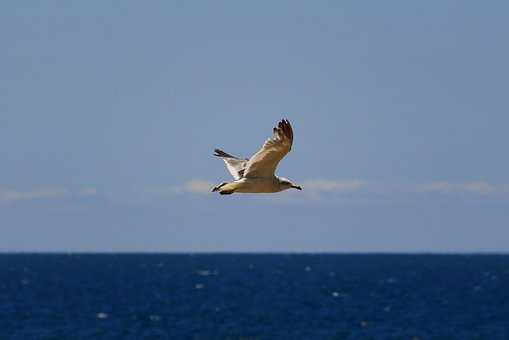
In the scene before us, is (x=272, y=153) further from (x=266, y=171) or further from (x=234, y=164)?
(x=234, y=164)

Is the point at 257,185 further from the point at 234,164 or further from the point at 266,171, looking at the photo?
the point at 234,164

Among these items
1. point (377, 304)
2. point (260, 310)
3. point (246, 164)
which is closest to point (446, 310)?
point (377, 304)

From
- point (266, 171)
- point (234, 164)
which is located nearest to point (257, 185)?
point (266, 171)

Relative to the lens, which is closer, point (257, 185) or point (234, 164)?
point (257, 185)

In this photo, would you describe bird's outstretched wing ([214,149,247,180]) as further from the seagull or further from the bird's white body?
the bird's white body

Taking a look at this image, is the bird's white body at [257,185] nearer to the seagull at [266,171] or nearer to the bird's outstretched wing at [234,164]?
the seagull at [266,171]

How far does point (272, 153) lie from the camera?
3034 cm

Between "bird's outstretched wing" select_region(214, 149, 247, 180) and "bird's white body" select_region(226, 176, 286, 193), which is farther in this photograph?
"bird's outstretched wing" select_region(214, 149, 247, 180)

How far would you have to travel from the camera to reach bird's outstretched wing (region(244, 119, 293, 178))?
29766mm

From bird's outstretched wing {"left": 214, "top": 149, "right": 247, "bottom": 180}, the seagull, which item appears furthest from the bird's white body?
bird's outstretched wing {"left": 214, "top": 149, "right": 247, "bottom": 180}

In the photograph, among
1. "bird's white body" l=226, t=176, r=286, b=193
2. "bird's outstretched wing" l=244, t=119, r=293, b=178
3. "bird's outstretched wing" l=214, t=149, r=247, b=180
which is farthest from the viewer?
"bird's outstretched wing" l=214, t=149, r=247, b=180

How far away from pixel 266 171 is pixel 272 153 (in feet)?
2.95

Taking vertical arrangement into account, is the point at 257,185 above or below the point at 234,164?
below

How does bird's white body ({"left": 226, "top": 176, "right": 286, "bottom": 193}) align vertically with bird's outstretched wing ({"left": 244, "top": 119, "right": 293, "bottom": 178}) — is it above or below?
below
